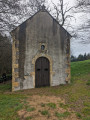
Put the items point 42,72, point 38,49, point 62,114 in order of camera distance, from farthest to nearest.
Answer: point 42,72 → point 38,49 → point 62,114

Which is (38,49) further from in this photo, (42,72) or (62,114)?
(62,114)

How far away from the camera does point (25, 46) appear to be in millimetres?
8289

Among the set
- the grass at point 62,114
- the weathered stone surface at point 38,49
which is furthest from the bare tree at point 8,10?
the grass at point 62,114

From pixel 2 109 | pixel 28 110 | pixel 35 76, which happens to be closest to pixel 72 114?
pixel 28 110

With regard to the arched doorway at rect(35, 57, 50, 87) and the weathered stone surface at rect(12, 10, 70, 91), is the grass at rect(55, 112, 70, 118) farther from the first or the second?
the arched doorway at rect(35, 57, 50, 87)

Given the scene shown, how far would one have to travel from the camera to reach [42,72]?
8.79 metres

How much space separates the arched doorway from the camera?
857 centimetres

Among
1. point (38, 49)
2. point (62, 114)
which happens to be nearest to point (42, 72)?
point (38, 49)

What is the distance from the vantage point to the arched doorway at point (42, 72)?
8.57 metres

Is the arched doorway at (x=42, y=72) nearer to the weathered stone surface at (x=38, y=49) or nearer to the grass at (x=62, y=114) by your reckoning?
the weathered stone surface at (x=38, y=49)

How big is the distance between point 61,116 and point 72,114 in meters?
0.56

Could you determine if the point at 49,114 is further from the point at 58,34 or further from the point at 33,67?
the point at 58,34

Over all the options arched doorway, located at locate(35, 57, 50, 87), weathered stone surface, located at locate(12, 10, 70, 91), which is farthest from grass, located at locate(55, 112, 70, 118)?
arched doorway, located at locate(35, 57, 50, 87)

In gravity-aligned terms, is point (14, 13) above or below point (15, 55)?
above
